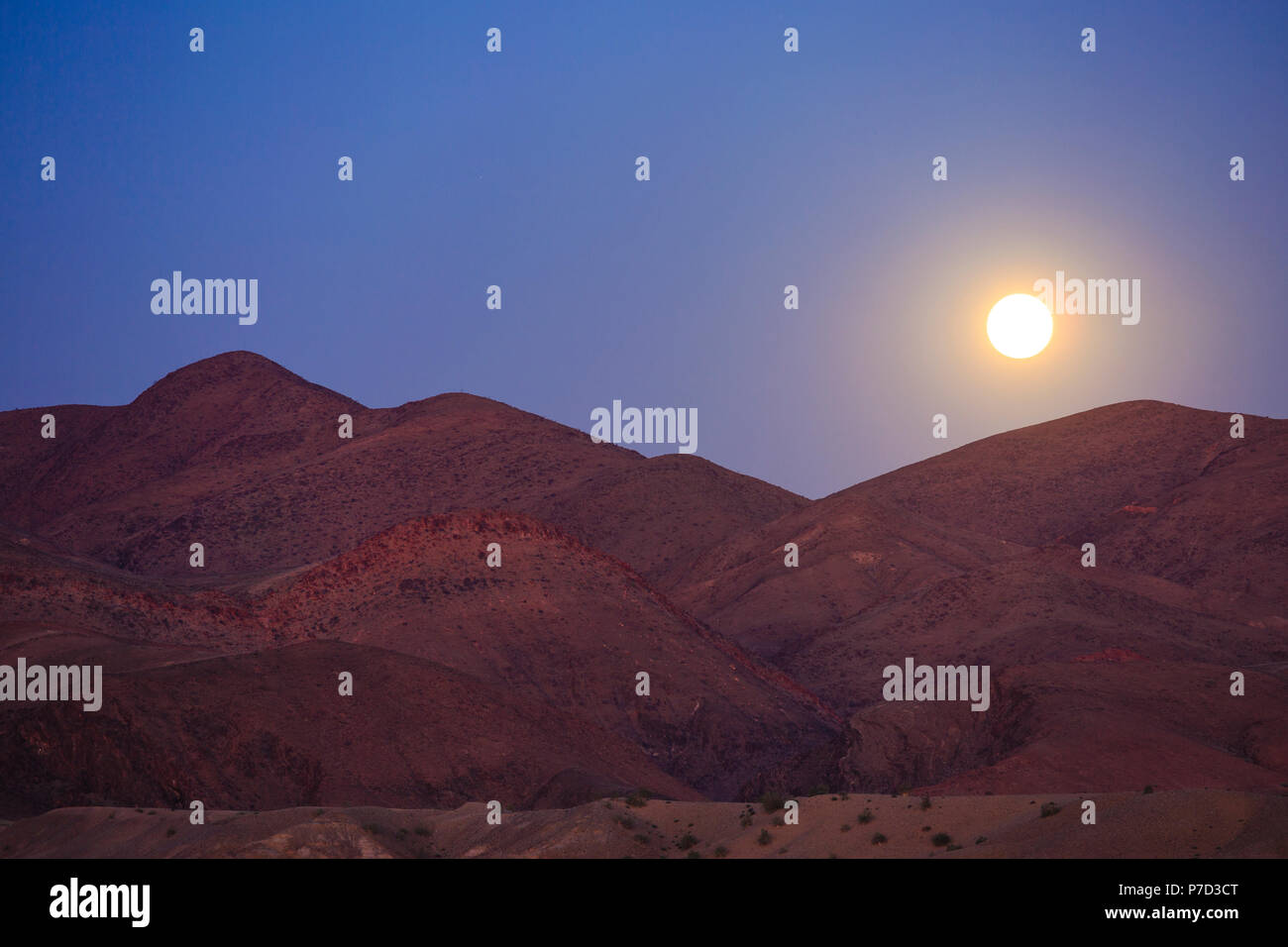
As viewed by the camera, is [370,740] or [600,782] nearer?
[600,782]

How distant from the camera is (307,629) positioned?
51625 millimetres

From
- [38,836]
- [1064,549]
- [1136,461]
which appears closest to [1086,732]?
[38,836]

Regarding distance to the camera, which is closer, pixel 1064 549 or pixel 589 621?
pixel 589 621

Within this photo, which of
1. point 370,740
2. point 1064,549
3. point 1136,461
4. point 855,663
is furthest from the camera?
point 1136,461

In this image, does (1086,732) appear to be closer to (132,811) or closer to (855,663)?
(132,811)

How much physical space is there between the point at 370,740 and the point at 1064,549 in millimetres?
44961

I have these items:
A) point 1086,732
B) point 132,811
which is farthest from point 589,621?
point 132,811

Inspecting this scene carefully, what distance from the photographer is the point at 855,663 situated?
63656 mm
